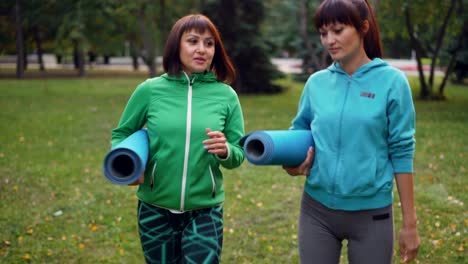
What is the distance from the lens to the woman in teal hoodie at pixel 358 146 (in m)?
2.45

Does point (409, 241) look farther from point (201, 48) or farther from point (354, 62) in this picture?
point (201, 48)

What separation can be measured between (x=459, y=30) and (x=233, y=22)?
736 cm

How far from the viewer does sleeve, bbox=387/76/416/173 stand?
2416 millimetres

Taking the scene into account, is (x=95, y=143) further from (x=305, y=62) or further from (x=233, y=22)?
(x=305, y=62)

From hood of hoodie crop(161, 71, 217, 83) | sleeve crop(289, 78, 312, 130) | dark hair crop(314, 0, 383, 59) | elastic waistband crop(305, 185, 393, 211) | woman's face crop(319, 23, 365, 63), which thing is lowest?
elastic waistband crop(305, 185, 393, 211)

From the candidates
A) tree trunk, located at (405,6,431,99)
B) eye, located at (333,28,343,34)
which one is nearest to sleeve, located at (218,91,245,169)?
eye, located at (333,28,343,34)

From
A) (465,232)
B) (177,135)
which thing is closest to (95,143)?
(465,232)

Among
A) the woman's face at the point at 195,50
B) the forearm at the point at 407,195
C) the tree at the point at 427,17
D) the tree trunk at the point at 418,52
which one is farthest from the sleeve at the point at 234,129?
the tree trunk at the point at 418,52

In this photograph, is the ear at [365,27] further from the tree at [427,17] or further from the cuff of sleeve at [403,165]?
the tree at [427,17]

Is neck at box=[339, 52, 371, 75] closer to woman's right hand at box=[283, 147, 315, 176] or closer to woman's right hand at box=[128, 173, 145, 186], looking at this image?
woman's right hand at box=[283, 147, 315, 176]

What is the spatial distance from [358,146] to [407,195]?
301mm

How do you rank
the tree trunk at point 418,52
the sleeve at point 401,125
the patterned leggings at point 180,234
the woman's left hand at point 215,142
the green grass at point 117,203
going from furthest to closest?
the tree trunk at point 418,52, the green grass at point 117,203, the patterned leggings at point 180,234, the woman's left hand at point 215,142, the sleeve at point 401,125

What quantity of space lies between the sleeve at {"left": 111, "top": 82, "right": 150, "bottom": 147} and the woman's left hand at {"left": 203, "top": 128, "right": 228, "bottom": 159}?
36 centimetres

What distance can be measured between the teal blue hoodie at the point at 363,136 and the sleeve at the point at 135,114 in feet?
2.76
